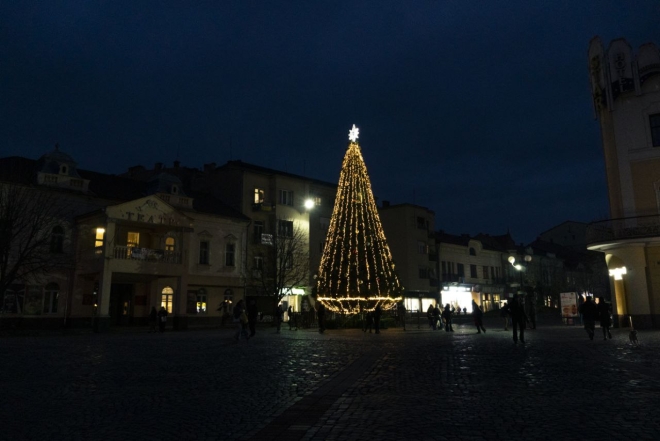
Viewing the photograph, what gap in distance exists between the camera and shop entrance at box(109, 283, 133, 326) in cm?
3872

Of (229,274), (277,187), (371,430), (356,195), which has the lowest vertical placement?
(371,430)

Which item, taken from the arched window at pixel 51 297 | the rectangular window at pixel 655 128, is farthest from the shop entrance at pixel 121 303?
the rectangular window at pixel 655 128

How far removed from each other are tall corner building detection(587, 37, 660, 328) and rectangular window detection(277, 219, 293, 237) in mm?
25815

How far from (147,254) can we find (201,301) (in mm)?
8196

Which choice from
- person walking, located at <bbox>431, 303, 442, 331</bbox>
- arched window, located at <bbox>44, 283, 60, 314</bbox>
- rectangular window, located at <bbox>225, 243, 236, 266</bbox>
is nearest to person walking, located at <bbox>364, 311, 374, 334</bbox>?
person walking, located at <bbox>431, 303, 442, 331</bbox>

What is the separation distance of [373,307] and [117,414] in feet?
80.4

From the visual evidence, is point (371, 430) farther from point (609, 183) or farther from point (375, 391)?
point (609, 183)

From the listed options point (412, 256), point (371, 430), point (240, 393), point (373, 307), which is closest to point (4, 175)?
point (373, 307)

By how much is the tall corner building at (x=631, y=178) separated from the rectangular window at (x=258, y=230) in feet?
88.3

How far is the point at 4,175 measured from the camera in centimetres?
3238

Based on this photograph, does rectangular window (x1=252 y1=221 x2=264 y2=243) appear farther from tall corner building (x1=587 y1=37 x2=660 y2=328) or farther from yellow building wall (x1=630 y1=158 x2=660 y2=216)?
yellow building wall (x1=630 y1=158 x2=660 y2=216)

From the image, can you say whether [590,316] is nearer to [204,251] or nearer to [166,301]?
[204,251]

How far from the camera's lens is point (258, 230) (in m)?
47.2

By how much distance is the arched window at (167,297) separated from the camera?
1558 inches
